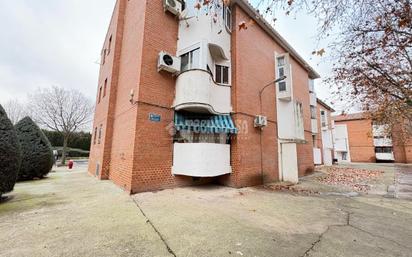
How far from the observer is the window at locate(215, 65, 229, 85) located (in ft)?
34.8

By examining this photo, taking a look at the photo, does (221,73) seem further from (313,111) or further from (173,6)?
(313,111)

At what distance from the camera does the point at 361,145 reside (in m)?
41.4

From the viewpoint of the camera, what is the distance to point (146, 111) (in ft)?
27.7

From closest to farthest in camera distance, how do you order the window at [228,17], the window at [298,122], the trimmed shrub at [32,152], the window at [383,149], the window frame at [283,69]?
the window at [228,17]
the trimmed shrub at [32,152]
the window at [298,122]
the window frame at [283,69]
the window at [383,149]

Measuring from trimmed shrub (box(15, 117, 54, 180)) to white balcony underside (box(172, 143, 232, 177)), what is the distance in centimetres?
990

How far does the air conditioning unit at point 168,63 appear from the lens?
29.1 ft

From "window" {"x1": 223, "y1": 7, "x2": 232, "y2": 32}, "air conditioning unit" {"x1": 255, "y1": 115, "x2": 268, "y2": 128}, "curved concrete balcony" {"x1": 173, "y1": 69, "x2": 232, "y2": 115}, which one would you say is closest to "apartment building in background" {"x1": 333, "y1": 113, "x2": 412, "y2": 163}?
"air conditioning unit" {"x1": 255, "y1": 115, "x2": 268, "y2": 128}

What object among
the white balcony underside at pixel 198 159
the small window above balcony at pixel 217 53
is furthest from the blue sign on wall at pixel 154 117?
the small window above balcony at pixel 217 53

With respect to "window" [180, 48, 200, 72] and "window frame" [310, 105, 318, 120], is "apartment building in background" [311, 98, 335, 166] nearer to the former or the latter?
"window frame" [310, 105, 318, 120]

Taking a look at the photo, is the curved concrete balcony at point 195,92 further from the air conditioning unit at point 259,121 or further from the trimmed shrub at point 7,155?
the trimmed shrub at point 7,155

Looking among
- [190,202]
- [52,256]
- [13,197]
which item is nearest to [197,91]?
[190,202]

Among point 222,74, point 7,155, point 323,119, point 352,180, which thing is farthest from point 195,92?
point 323,119

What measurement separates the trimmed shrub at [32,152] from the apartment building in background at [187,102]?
4537mm

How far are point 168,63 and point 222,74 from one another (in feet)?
11.1
